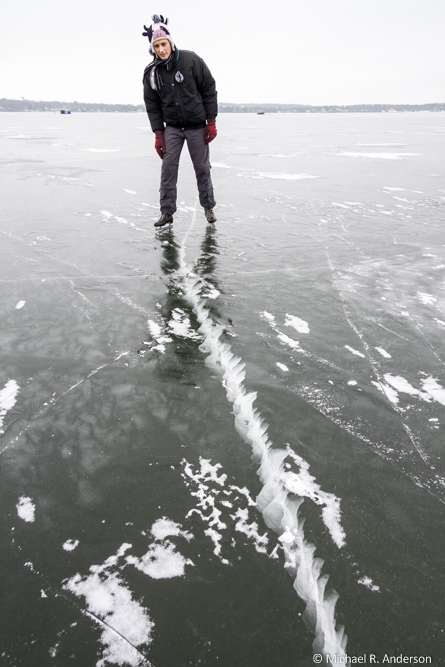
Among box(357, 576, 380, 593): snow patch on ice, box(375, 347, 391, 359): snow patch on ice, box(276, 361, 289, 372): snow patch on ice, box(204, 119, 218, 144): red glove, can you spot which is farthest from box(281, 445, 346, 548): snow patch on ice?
box(204, 119, 218, 144): red glove

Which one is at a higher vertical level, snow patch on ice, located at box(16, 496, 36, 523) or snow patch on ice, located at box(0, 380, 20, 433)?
snow patch on ice, located at box(0, 380, 20, 433)

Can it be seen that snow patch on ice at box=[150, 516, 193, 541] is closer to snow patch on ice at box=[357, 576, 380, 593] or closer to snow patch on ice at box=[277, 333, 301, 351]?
snow patch on ice at box=[357, 576, 380, 593]

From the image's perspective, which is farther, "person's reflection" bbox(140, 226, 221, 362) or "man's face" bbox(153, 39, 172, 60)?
"man's face" bbox(153, 39, 172, 60)

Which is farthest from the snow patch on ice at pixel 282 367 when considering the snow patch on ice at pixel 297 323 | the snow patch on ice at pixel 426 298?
the snow patch on ice at pixel 426 298

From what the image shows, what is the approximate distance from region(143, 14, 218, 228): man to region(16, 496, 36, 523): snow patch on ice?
144 inches

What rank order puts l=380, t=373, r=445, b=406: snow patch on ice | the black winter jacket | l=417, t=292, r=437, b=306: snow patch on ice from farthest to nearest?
the black winter jacket → l=417, t=292, r=437, b=306: snow patch on ice → l=380, t=373, r=445, b=406: snow patch on ice

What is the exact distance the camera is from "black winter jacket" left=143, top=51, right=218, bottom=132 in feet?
13.6

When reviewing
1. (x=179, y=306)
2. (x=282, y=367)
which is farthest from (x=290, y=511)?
(x=179, y=306)

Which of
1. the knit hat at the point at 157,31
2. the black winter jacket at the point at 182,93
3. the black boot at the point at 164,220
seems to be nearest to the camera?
the knit hat at the point at 157,31

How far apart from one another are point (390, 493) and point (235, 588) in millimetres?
647

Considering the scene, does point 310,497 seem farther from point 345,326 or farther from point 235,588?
point 345,326

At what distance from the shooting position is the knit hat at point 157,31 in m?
3.88

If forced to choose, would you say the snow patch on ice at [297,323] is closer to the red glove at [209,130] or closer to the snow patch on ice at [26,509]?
the snow patch on ice at [26,509]

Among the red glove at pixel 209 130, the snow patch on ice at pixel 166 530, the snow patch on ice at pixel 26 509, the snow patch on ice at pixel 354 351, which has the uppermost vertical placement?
the red glove at pixel 209 130
